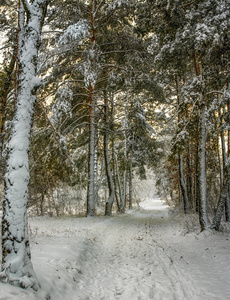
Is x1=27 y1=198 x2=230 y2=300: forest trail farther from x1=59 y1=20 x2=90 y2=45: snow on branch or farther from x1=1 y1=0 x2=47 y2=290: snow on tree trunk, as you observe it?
x1=59 y1=20 x2=90 y2=45: snow on branch

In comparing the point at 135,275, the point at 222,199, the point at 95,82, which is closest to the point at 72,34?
the point at 95,82

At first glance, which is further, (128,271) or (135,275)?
(128,271)

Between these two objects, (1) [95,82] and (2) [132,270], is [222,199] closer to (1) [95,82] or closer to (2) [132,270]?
(2) [132,270]

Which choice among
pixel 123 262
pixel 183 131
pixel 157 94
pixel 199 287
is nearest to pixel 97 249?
pixel 123 262

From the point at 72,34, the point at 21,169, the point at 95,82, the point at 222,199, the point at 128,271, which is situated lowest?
the point at 128,271

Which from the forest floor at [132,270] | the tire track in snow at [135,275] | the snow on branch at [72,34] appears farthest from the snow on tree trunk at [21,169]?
the snow on branch at [72,34]

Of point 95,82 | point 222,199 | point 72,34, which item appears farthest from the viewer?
point 95,82

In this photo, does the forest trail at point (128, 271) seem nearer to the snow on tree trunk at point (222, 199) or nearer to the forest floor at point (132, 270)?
the forest floor at point (132, 270)

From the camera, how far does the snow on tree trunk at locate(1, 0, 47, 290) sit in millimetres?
3041

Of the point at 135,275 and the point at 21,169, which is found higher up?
the point at 21,169

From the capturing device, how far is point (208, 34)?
275 inches

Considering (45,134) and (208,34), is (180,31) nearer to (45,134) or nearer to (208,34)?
(208,34)

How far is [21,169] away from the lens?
11.1 ft

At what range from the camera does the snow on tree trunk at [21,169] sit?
3.04m
